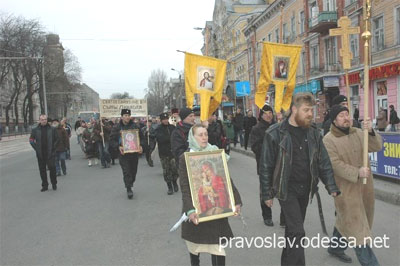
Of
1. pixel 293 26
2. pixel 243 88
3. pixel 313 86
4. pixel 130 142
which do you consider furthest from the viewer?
pixel 293 26

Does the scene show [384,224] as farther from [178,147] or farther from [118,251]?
[118,251]

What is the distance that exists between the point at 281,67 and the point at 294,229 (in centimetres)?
434

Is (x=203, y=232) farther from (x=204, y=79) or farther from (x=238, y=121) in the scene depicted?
(x=238, y=121)

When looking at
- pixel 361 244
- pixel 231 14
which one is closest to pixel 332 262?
pixel 361 244

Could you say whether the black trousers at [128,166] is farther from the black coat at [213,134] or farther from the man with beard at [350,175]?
the man with beard at [350,175]

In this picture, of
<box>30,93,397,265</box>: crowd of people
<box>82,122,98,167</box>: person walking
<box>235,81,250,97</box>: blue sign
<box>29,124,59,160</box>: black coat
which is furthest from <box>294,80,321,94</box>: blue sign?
<box>30,93,397,265</box>: crowd of people

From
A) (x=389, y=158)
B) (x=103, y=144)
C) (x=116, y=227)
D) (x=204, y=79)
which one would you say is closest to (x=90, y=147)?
(x=103, y=144)

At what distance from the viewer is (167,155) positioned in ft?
28.7

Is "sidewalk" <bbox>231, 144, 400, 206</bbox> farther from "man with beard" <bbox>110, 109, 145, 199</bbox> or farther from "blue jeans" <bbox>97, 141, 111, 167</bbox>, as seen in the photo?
"blue jeans" <bbox>97, 141, 111, 167</bbox>

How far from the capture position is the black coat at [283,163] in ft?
11.5

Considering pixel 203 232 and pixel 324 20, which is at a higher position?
pixel 324 20

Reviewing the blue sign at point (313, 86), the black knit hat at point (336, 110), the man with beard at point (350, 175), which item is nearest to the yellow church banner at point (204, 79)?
the black knit hat at point (336, 110)

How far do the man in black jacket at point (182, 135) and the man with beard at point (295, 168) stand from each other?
6.26 ft

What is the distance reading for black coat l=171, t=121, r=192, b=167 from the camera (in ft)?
17.7
